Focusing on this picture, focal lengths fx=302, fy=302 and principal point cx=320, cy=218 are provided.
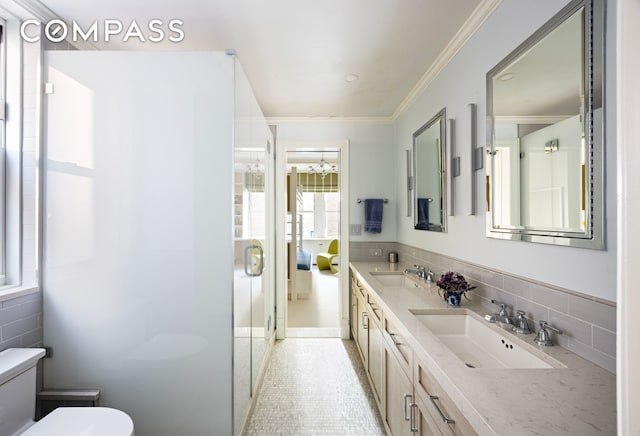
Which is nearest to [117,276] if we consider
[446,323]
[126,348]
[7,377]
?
[126,348]

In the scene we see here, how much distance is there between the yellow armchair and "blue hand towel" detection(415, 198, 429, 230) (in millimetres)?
4704

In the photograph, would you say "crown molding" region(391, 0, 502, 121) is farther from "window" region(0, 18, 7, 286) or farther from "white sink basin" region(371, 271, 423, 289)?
"window" region(0, 18, 7, 286)

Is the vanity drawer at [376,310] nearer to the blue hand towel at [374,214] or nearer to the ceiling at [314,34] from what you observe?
the blue hand towel at [374,214]

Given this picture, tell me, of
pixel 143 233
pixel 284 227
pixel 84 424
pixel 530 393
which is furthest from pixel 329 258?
pixel 530 393

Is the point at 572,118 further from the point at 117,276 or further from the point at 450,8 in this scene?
the point at 117,276

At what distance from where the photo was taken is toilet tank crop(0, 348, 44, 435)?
1.27 meters

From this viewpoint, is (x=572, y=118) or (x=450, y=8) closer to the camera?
(x=572, y=118)

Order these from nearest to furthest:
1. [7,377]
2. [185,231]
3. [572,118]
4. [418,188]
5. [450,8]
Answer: [572,118] → [7,377] → [185,231] → [450,8] → [418,188]

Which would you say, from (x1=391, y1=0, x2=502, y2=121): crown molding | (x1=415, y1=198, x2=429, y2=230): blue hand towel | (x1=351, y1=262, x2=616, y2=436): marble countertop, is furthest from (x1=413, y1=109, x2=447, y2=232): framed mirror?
(x1=351, y1=262, x2=616, y2=436): marble countertop

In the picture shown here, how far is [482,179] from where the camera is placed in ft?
5.60

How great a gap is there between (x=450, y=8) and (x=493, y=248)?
53.2 inches

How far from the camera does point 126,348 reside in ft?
5.18

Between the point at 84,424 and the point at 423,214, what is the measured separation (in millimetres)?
2499

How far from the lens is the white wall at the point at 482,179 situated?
96cm
